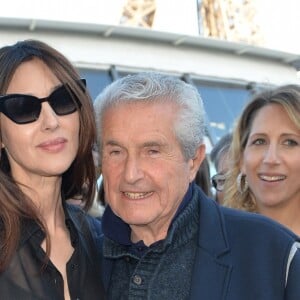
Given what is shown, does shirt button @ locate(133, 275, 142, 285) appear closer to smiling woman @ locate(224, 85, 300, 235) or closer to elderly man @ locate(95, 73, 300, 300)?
elderly man @ locate(95, 73, 300, 300)

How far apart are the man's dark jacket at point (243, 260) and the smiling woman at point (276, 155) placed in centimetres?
93

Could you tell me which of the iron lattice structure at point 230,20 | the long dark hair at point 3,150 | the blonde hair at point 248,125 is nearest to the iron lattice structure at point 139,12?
the iron lattice structure at point 230,20

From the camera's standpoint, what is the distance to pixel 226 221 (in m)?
2.50

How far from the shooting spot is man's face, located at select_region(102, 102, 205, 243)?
7.74 feet

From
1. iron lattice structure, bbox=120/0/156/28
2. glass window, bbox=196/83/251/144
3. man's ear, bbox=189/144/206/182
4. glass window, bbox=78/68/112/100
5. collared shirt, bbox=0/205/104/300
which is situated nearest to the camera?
collared shirt, bbox=0/205/104/300

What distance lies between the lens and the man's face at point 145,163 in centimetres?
236

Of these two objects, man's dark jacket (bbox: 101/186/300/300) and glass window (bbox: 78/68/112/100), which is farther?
glass window (bbox: 78/68/112/100)

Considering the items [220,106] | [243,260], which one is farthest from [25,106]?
[220,106]

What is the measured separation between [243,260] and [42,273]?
2.54 ft

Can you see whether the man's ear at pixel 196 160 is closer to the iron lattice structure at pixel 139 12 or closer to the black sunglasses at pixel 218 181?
the black sunglasses at pixel 218 181

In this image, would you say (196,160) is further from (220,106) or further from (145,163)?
(220,106)

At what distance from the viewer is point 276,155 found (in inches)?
133

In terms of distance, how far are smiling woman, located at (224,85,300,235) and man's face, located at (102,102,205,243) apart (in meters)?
1.04

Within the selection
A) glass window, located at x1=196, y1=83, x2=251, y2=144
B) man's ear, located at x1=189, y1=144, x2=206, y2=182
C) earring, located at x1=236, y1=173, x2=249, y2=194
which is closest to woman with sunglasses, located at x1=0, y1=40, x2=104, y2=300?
man's ear, located at x1=189, y1=144, x2=206, y2=182
